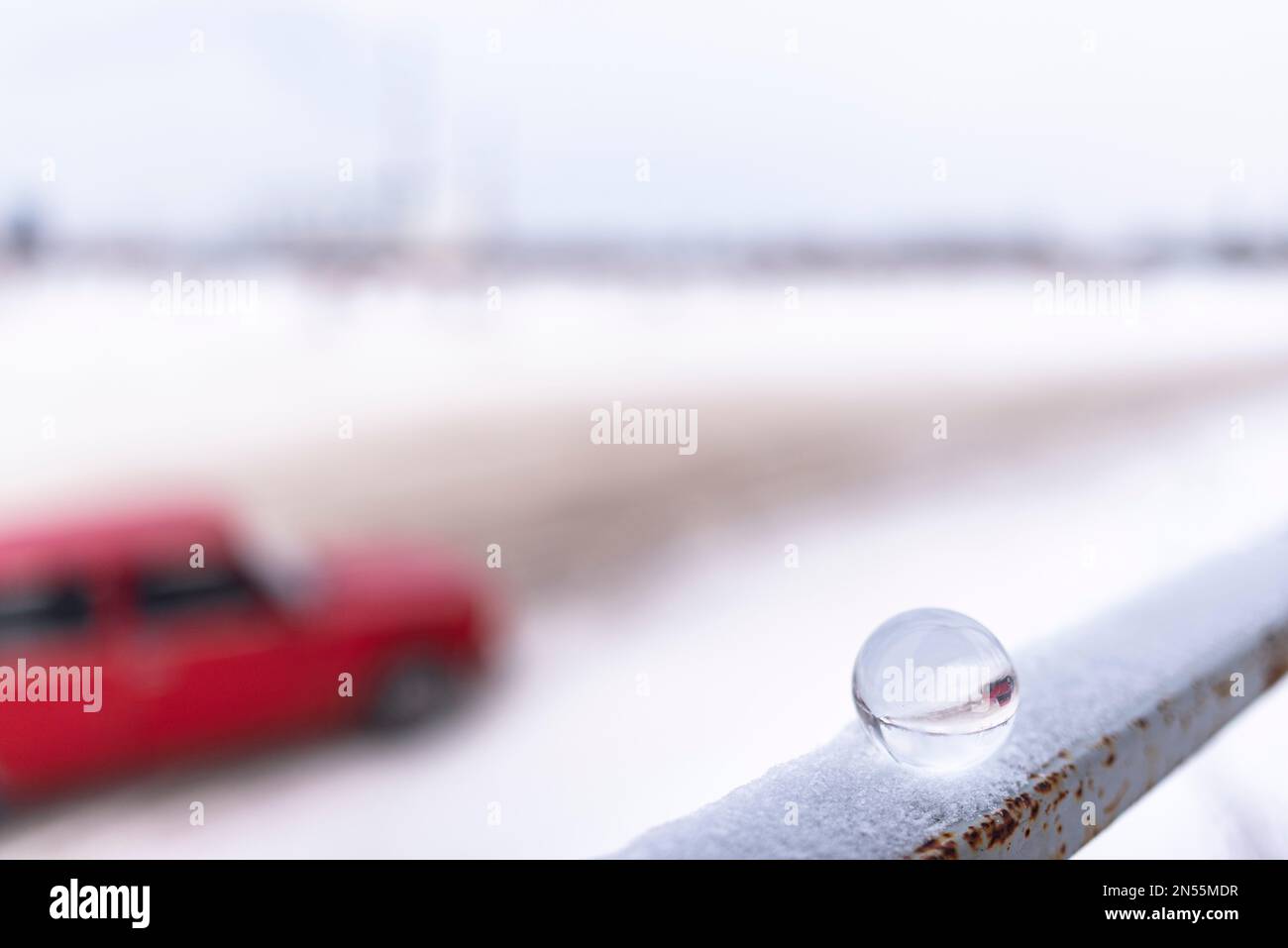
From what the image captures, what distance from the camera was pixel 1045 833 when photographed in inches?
21.5

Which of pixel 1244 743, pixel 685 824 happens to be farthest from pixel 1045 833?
pixel 1244 743

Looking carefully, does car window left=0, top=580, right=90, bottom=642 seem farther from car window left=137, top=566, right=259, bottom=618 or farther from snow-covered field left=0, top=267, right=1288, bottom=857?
snow-covered field left=0, top=267, right=1288, bottom=857

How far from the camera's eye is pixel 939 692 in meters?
0.59

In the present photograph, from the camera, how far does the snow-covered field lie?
5.27ft

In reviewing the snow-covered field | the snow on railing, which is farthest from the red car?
the snow on railing

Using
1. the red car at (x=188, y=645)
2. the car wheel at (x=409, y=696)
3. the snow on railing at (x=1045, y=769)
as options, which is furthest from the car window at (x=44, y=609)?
the snow on railing at (x=1045, y=769)

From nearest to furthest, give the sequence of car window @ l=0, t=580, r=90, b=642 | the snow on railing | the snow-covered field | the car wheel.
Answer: the snow on railing, the snow-covered field, car window @ l=0, t=580, r=90, b=642, the car wheel

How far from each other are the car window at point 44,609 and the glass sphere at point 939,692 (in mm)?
2916

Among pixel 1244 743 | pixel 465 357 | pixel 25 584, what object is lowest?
pixel 25 584

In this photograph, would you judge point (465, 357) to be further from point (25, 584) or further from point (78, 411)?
point (25, 584)

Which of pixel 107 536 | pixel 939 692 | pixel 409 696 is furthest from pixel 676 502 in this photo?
pixel 939 692

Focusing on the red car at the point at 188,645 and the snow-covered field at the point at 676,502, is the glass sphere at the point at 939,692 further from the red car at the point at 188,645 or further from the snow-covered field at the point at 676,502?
the red car at the point at 188,645
